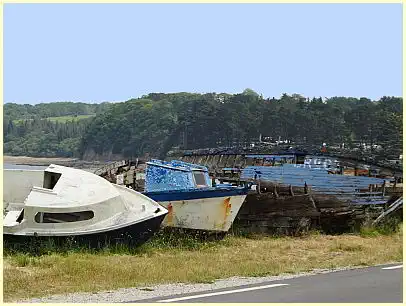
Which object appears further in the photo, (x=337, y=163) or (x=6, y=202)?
(x=337, y=163)

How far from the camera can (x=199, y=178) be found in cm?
2433

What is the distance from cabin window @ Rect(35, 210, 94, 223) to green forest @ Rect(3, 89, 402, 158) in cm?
4621

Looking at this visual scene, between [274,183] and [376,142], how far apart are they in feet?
124

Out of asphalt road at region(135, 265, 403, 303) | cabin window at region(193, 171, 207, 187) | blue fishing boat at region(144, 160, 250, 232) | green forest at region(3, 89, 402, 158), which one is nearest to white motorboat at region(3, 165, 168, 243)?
blue fishing boat at region(144, 160, 250, 232)

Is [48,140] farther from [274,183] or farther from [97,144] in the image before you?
[274,183]

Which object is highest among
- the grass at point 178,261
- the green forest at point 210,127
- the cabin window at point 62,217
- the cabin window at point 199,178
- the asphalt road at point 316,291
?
the green forest at point 210,127

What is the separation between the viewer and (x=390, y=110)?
74000 mm

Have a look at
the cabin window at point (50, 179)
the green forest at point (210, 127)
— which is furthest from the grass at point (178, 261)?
the green forest at point (210, 127)

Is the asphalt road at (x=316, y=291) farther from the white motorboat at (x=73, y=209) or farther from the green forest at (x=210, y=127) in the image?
the green forest at (x=210, y=127)

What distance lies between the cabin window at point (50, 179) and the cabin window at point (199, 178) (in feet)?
18.0

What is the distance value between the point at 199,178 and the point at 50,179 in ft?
19.5

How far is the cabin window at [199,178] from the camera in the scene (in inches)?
950

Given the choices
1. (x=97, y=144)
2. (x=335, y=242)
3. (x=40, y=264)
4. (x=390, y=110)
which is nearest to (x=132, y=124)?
(x=97, y=144)

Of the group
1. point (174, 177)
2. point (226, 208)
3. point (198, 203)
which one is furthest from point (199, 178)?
point (226, 208)
